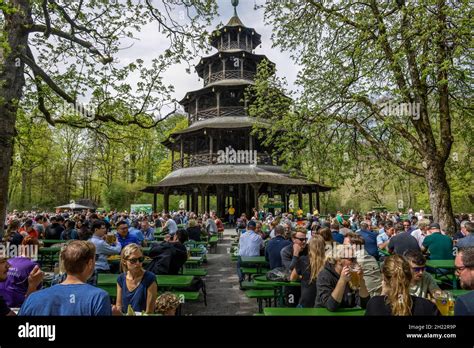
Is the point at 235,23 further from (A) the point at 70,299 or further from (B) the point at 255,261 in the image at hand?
(A) the point at 70,299

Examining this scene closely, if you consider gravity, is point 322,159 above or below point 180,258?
above

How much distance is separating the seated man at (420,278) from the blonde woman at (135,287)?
286cm

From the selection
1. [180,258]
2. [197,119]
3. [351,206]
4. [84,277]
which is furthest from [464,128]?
[351,206]

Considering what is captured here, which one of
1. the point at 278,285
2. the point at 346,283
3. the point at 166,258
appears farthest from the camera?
the point at 166,258

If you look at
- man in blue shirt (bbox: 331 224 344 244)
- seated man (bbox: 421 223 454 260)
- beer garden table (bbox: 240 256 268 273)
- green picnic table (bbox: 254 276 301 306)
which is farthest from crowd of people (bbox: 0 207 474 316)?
man in blue shirt (bbox: 331 224 344 244)

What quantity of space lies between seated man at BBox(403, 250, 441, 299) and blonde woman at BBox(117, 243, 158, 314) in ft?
9.37

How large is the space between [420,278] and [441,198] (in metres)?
8.31

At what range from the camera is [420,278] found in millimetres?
3426

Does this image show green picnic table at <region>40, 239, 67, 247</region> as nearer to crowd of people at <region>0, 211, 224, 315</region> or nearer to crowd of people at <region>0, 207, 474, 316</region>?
crowd of people at <region>0, 211, 224, 315</region>

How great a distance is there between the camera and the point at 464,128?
38.2ft

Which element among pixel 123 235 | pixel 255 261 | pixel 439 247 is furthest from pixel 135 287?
pixel 439 247

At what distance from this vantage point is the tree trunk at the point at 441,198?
10141mm
